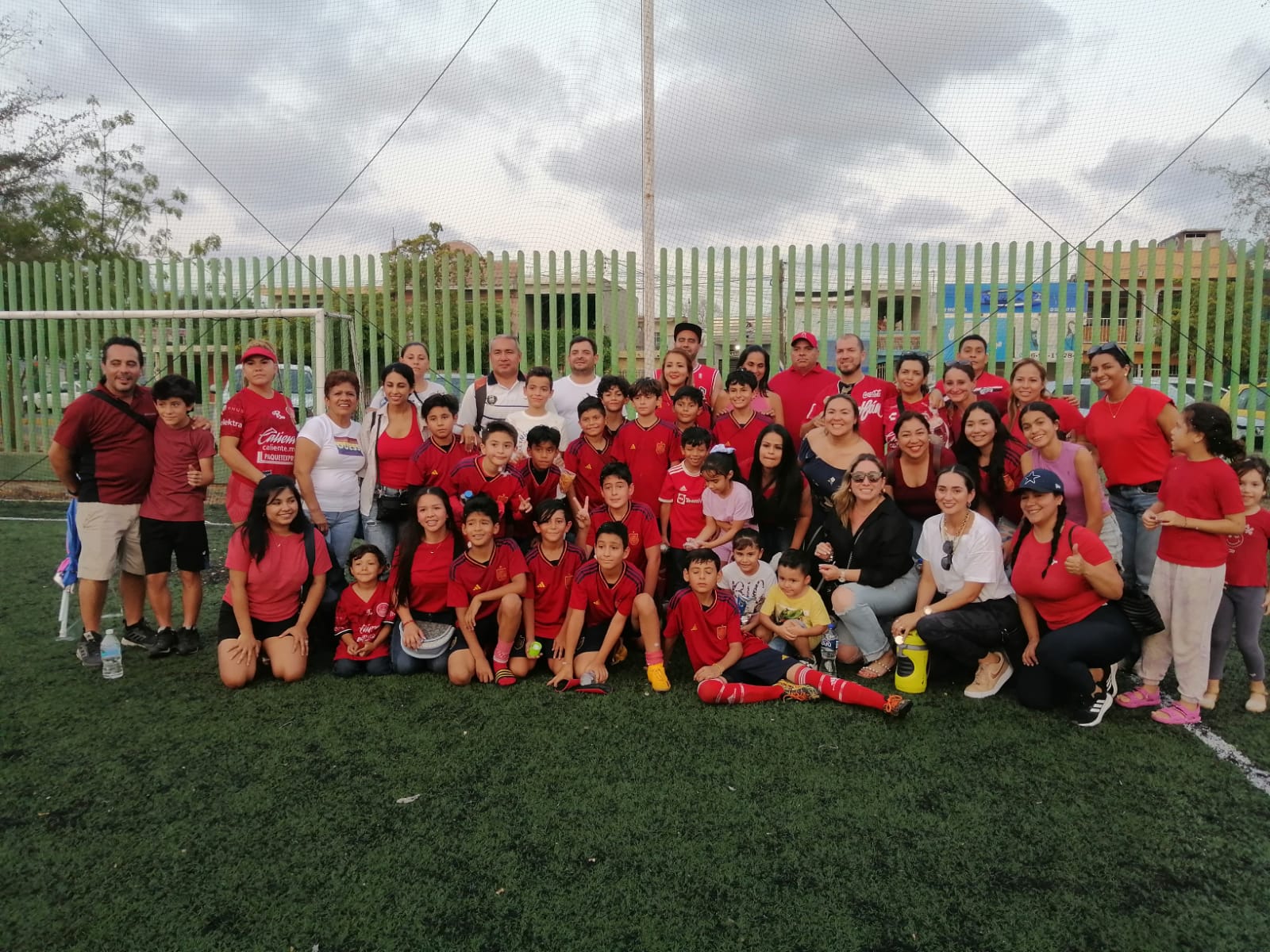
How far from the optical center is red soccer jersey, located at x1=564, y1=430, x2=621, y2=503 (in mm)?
4812

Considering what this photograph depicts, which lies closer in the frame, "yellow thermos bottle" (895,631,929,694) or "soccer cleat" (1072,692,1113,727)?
"soccer cleat" (1072,692,1113,727)

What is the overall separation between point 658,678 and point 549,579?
78cm

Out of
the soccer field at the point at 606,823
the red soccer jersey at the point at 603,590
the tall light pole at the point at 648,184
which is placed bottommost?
the soccer field at the point at 606,823

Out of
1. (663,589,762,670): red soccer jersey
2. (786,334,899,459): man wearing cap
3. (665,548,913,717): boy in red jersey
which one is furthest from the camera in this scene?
(786,334,899,459): man wearing cap

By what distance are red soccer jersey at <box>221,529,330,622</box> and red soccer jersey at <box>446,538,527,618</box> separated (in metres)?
0.72

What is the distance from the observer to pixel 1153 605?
12.2 feet

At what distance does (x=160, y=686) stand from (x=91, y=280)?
25.7 feet

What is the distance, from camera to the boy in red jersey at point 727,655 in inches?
154

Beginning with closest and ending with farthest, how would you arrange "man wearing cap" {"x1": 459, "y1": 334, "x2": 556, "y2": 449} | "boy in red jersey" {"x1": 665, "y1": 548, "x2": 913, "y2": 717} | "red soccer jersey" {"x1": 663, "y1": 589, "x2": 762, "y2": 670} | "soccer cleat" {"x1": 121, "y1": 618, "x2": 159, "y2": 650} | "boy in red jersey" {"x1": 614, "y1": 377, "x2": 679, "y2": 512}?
"boy in red jersey" {"x1": 665, "y1": 548, "x2": 913, "y2": 717}, "red soccer jersey" {"x1": 663, "y1": 589, "x2": 762, "y2": 670}, "soccer cleat" {"x1": 121, "y1": 618, "x2": 159, "y2": 650}, "boy in red jersey" {"x1": 614, "y1": 377, "x2": 679, "y2": 512}, "man wearing cap" {"x1": 459, "y1": 334, "x2": 556, "y2": 449}

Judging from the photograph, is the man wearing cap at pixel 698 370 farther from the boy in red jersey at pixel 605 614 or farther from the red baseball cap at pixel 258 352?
the red baseball cap at pixel 258 352

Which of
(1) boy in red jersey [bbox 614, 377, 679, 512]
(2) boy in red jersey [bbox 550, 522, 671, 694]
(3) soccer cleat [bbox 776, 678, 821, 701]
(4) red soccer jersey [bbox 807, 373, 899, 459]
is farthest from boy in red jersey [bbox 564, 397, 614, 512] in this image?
(3) soccer cleat [bbox 776, 678, 821, 701]

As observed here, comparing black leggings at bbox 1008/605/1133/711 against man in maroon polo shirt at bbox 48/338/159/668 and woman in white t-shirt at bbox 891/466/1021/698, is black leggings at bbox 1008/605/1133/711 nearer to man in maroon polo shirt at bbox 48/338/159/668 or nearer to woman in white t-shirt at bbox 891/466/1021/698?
woman in white t-shirt at bbox 891/466/1021/698

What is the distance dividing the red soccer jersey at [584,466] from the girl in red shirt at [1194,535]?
270cm

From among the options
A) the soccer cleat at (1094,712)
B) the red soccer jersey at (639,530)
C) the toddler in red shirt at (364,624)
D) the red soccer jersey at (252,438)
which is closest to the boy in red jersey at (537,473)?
the red soccer jersey at (639,530)
